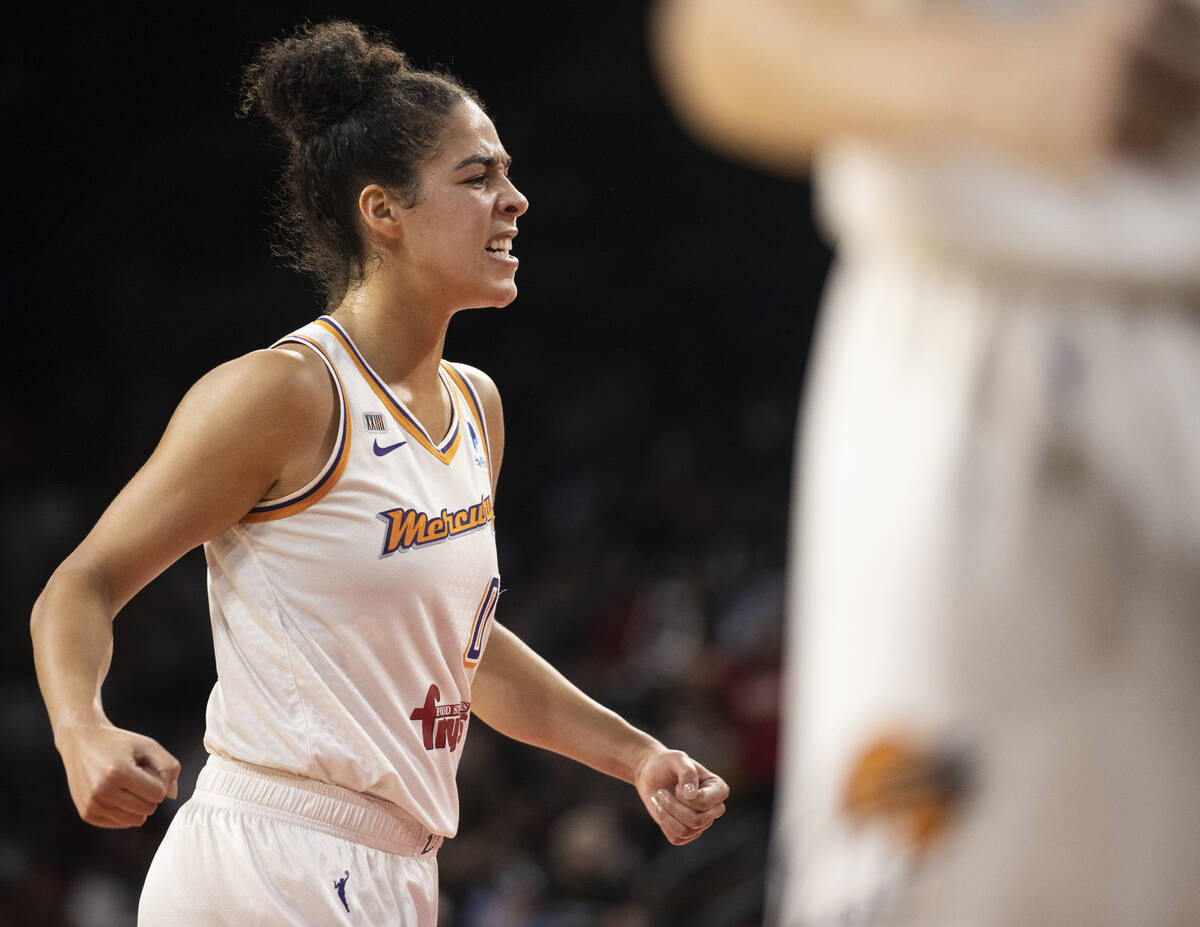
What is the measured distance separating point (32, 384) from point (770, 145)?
8.34m

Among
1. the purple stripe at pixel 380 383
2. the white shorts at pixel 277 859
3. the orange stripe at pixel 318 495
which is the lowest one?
the white shorts at pixel 277 859

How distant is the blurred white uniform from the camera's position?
1.15 meters

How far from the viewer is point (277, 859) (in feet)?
7.47

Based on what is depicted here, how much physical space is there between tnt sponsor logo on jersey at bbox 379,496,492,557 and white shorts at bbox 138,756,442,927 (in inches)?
15.9

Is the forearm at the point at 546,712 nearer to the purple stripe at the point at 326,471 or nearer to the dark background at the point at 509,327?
the purple stripe at the point at 326,471

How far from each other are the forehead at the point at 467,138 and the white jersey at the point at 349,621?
41cm

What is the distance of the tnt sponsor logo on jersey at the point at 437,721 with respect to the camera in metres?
2.43

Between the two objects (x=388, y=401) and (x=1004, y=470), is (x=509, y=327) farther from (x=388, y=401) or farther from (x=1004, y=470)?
(x=1004, y=470)

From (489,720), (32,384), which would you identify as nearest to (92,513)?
(32,384)

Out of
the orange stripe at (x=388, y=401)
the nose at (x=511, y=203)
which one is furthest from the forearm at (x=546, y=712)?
the nose at (x=511, y=203)

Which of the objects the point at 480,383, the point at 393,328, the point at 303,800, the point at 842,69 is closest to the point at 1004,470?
the point at 842,69

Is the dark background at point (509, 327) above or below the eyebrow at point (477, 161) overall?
below

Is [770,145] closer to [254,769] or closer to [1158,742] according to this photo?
[1158,742]

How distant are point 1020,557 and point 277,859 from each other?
1491mm
